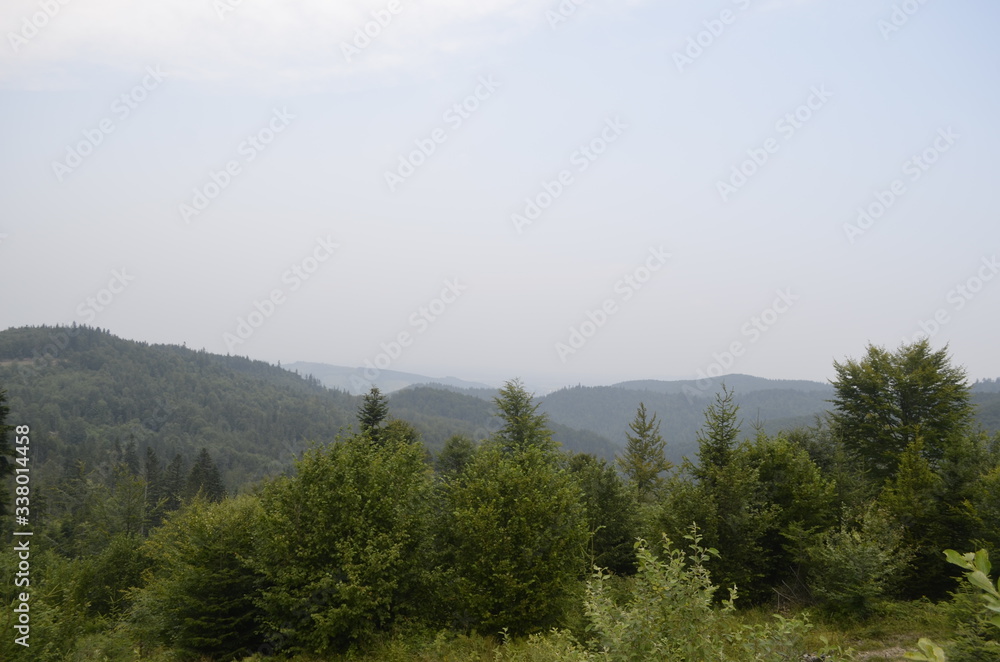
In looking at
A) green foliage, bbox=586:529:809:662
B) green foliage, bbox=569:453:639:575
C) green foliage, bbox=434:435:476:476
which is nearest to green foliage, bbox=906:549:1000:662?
green foliage, bbox=586:529:809:662

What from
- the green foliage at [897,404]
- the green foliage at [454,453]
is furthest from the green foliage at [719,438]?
the green foliage at [454,453]

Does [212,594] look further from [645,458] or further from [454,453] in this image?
[645,458]

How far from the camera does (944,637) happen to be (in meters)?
12.2

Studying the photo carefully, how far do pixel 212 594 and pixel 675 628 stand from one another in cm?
1796

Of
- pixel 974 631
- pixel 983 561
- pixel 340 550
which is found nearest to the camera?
pixel 983 561

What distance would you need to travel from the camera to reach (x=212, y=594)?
58.3ft

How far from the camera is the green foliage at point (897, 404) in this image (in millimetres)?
23781

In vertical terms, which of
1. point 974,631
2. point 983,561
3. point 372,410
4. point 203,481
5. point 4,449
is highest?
point 372,410

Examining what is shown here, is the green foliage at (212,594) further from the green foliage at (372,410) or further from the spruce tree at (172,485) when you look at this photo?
the spruce tree at (172,485)

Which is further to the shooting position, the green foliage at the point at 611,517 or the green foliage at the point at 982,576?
the green foliage at the point at 611,517

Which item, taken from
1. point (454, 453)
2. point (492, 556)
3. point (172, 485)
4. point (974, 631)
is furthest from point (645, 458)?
point (172, 485)

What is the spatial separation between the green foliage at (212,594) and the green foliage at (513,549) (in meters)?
6.66

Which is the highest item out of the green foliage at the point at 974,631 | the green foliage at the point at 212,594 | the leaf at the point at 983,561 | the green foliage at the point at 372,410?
the green foliage at the point at 372,410

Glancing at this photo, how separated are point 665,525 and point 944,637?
6992mm
